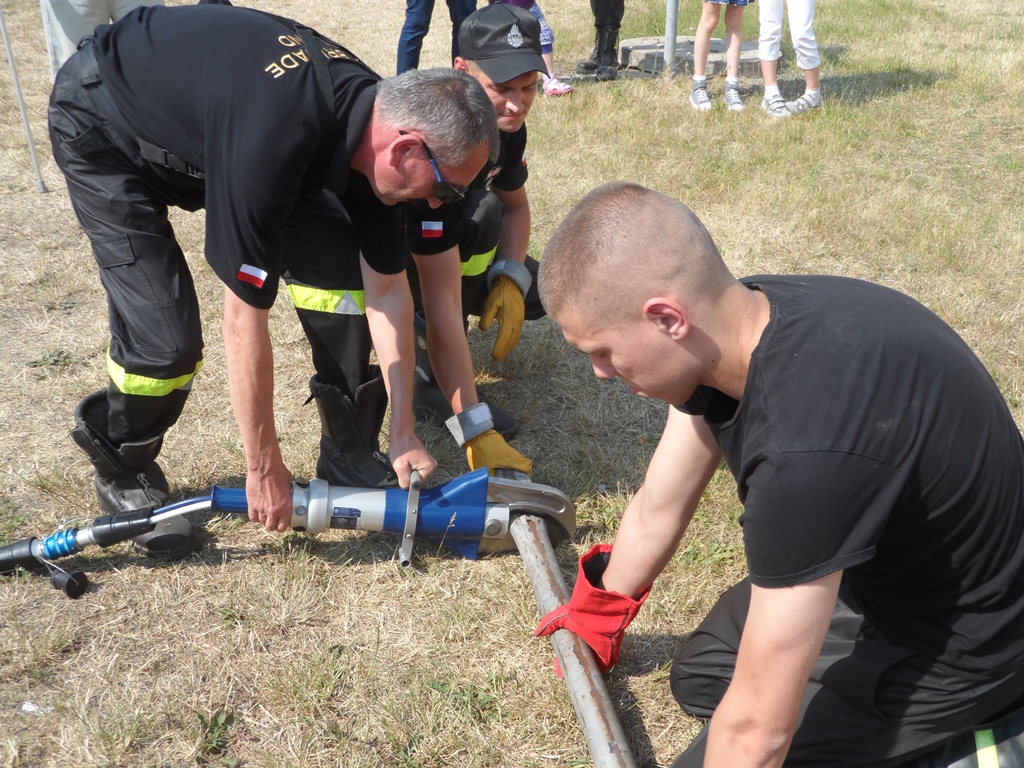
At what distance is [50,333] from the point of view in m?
4.52

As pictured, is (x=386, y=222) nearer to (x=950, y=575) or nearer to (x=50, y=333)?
(x=950, y=575)

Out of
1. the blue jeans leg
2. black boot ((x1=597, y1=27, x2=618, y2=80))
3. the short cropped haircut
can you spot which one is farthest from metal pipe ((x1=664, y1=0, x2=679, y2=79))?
the short cropped haircut

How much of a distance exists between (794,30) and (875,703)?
7109mm

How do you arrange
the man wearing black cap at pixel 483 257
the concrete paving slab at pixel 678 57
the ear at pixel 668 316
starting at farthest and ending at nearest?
the concrete paving slab at pixel 678 57, the man wearing black cap at pixel 483 257, the ear at pixel 668 316

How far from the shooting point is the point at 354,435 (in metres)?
3.36

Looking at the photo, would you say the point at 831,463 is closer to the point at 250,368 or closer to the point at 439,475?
the point at 250,368

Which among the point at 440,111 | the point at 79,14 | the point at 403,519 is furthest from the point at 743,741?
the point at 79,14

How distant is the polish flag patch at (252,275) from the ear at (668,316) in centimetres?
119

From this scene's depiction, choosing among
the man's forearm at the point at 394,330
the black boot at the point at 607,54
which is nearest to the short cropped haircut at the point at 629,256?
the man's forearm at the point at 394,330

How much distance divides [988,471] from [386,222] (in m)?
2.00

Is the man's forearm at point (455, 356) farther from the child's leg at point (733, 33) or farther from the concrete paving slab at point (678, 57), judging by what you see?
the concrete paving slab at point (678, 57)

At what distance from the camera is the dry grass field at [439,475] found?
8.30 feet

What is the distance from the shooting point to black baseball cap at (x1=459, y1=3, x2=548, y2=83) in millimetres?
3543

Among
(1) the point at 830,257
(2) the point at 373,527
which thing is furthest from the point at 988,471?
(1) the point at 830,257
